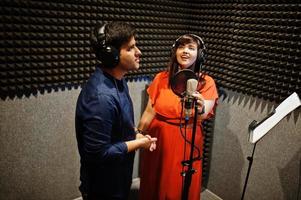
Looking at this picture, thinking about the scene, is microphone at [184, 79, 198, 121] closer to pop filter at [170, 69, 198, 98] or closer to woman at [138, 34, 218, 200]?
pop filter at [170, 69, 198, 98]

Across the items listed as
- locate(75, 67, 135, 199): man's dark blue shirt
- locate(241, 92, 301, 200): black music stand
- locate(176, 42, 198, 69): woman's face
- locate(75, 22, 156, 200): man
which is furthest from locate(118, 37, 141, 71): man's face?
locate(241, 92, 301, 200): black music stand

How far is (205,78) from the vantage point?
2.26m

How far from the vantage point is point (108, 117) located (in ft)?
4.58

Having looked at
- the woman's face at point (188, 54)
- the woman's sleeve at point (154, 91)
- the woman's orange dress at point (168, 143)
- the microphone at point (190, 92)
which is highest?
the woman's face at point (188, 54)

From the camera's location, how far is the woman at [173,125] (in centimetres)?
214

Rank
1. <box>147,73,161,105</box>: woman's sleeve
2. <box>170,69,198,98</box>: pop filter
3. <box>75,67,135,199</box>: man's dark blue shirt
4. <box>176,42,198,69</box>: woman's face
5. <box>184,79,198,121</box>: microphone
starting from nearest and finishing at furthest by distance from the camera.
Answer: <box>75,67,135,199</box>: man's dark blue shirt < <box>184,79,198,121</box>: microphone < <box>170,69,198,98</box>: pop filter < <box>176,42,198,69</box>: woman's face < <box>147,73,161,105</box>: woman's sleeve

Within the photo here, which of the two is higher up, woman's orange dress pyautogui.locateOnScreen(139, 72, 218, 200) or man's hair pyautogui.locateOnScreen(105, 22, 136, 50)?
man's hair pyautogui.locateOnScreen(105, 22, 136, 50)

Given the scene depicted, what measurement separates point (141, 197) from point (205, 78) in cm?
133

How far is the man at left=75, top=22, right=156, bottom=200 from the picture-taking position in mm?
1391

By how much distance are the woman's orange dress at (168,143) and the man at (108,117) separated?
52 cm

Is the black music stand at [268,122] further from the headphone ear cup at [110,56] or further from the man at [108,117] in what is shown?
the headphone ear cup at [110,56]

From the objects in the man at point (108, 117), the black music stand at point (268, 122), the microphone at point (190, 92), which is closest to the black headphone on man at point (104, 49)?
the man at point (108, 117)

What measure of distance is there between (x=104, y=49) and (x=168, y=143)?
1.12 meters

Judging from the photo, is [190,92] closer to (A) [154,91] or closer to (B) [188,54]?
(B) [188,54]
